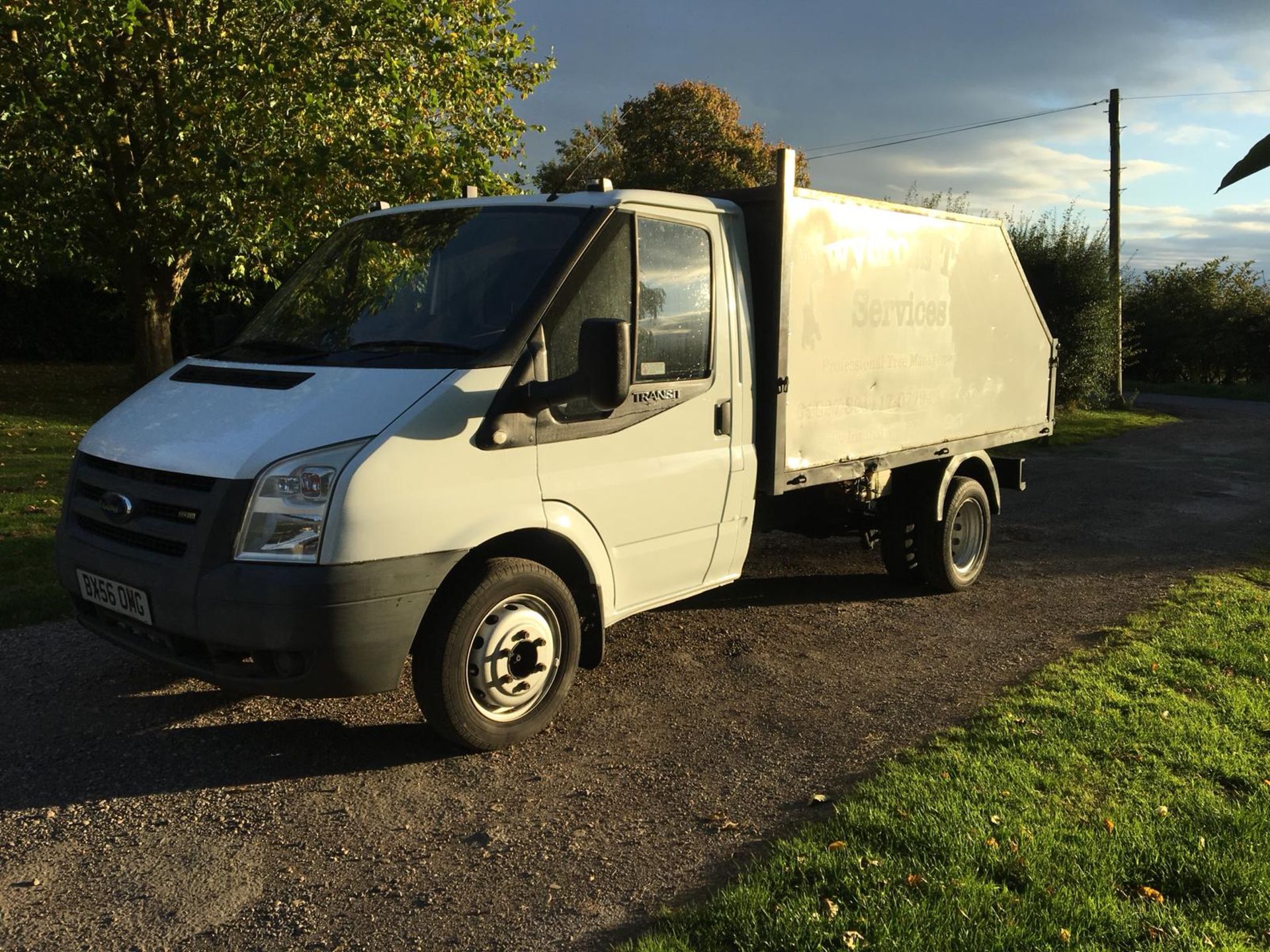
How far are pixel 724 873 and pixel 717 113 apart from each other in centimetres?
4299

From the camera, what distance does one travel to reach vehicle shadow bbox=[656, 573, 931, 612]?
274 inches

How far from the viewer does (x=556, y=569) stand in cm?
464

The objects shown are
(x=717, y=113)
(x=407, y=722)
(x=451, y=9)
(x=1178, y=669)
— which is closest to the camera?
(x=407, y=722)

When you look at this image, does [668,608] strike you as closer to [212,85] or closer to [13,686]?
[13,686]

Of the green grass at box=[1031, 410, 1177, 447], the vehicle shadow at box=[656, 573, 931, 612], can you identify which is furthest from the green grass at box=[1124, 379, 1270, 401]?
the vehicle shadow at box=[656, 573, 931, 612]

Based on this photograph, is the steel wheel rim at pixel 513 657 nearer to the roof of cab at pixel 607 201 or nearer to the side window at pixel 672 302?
the side window at pixel 672 302

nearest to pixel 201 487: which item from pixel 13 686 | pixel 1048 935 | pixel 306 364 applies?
pixel 306 364

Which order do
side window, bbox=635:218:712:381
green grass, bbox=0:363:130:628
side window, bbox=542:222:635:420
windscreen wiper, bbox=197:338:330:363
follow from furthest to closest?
green grass, bbox=0:363:130:628 < side window, bbox=635:218:712:381 < windscreen wiper, bbox=197:338:330:363 < side window, bbox=542:222:635:420

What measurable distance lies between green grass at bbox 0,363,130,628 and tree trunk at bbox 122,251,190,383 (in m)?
1.25

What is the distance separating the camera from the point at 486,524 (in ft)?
13.4

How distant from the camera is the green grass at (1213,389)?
29281 mm

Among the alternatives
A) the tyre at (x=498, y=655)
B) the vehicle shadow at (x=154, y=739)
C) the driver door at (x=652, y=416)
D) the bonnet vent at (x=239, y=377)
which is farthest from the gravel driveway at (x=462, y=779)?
the bonnet vent at (x=239, y=377)

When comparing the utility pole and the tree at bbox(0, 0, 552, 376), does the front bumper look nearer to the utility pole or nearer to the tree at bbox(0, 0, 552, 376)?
the tree at bbox(0, 0, 552, 376)

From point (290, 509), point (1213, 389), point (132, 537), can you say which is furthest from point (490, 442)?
point (1213, 389)
